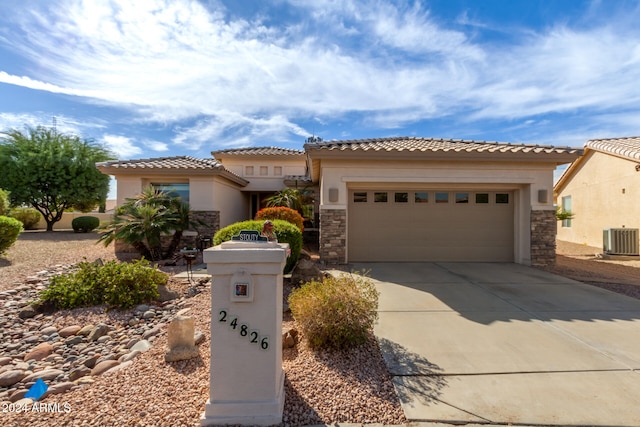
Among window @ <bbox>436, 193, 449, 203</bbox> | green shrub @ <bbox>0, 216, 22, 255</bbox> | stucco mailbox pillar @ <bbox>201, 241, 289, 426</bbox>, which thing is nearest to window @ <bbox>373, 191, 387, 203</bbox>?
window @ <bbox>436, 193, 449, 203</bbox>

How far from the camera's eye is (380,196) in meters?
10.1

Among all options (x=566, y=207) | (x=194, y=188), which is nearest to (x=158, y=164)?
(x=194, y=188)

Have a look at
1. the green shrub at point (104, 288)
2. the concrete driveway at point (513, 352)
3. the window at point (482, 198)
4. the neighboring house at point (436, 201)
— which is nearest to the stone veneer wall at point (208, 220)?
the neighboring house at point (436, 201)

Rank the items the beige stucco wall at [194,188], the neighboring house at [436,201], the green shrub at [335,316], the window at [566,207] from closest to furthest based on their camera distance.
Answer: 1. the green shrub at [335,316]
2. the neighboring house at [436,201]
3. the beige stucco wall at [194,188]
4. the window at [566,207]

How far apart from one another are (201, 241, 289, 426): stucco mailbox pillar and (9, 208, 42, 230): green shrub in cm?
2565

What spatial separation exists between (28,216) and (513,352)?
27943mm

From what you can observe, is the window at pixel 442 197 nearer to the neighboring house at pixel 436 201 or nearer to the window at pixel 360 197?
the neighboring house at pixel 436 201

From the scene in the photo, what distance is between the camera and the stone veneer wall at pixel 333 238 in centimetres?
963

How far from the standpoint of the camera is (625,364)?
374 cm

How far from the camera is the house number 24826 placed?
9.18 feet

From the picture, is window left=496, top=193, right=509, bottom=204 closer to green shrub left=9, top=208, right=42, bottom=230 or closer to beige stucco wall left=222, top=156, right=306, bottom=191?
beige stucco wall left=222, top=156, right=306, bottom=191

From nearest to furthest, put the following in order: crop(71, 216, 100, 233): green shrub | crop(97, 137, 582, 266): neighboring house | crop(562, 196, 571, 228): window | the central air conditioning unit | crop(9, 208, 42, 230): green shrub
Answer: crop(97, 137, 582, 266): neighboring house
the central air conditioning unit
crop(562, 196, 571, 228): window
crop(71, 216, 100, 233): green shrub
crop(9, 208, 42, 230): green shrub

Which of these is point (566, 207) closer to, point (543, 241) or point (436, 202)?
point (543, 241)

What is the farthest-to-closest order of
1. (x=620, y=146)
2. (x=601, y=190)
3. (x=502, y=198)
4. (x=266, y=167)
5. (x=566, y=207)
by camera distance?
(x=266, y=167), (x=566, y=207), (x=601, y=190), (x=620, y=146), (x=502, y=198)
